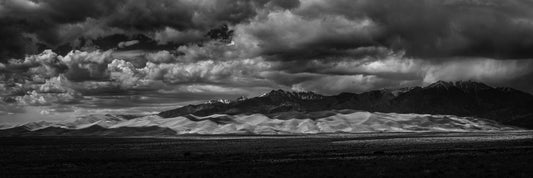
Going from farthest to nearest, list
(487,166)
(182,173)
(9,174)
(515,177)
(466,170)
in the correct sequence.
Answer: (9,174) → (182,173) → (487,166) → (466,170) → (515,177)

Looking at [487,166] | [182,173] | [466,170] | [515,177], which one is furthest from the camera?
[182,173]

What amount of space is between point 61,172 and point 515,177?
3831 centimetres

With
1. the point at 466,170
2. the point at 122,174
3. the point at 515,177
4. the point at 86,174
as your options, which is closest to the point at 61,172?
the point at 86,174

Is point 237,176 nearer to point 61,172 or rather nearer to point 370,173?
point 370,173

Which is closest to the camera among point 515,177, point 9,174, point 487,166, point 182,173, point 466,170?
point 515,177

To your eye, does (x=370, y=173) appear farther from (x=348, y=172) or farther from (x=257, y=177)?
(x=257, y=177)

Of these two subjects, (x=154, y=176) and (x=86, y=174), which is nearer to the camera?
(x=154, y=176)

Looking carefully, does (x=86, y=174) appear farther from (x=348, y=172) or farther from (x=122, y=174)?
(x=348, y=172)

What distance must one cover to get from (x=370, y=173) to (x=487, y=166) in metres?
9.90

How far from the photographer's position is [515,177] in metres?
34.8

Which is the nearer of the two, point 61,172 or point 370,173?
point 370,173

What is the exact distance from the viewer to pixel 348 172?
140 ft

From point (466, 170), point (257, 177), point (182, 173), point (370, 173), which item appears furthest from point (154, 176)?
point (466, 170)

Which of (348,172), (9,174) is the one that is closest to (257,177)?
(348,172)
